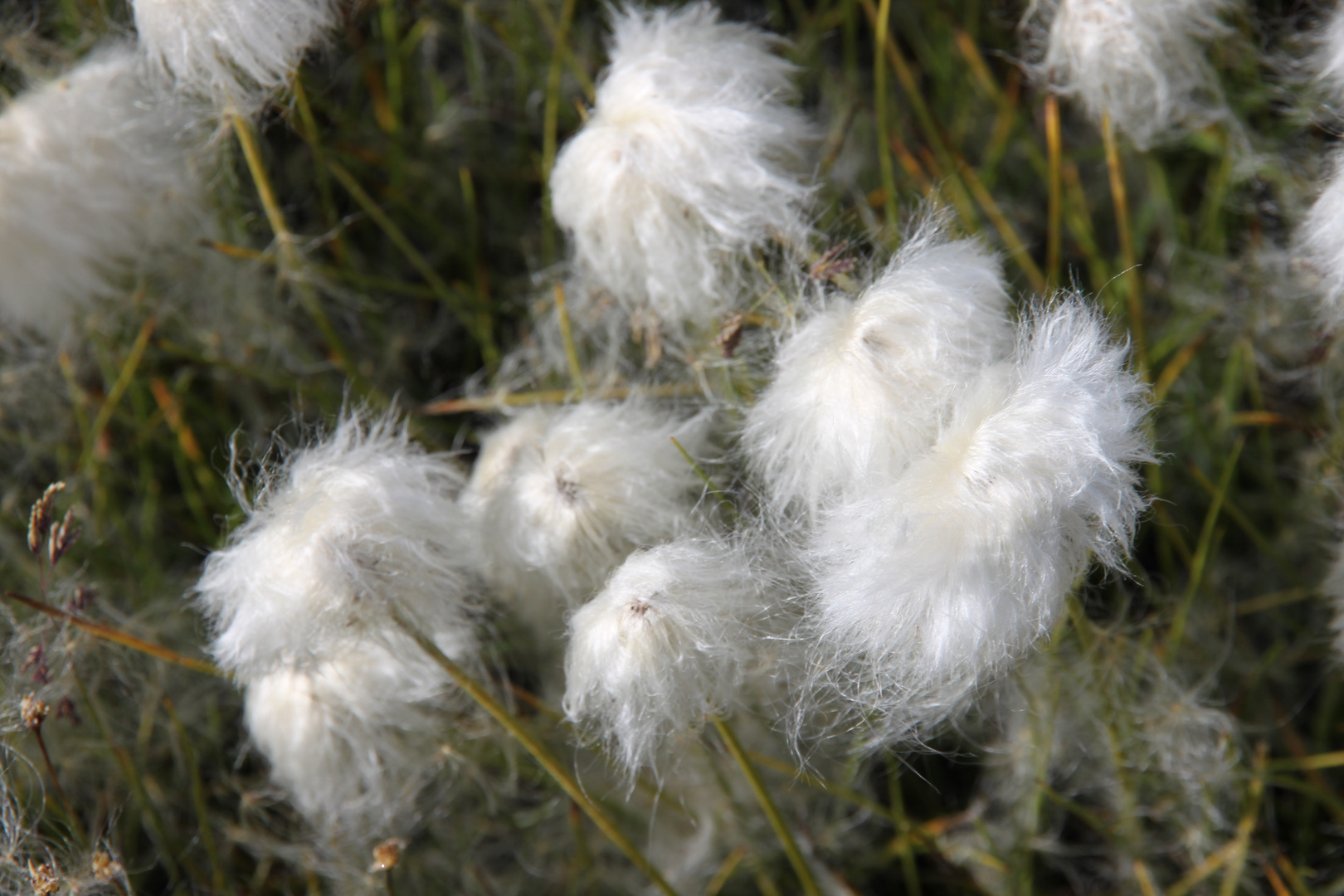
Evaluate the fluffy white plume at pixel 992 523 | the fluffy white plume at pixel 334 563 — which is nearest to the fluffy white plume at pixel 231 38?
the fluffy white plume at pixel 334 563

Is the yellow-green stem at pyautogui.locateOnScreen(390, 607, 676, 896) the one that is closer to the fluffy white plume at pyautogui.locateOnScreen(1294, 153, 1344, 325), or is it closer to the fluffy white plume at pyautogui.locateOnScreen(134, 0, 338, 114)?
the fluffy white plume at pyautogui.locateOnScreen(134, 0, 338, 114)

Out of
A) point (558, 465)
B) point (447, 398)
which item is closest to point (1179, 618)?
point (558, 465)

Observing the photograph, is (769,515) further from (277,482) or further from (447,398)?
(447,398)

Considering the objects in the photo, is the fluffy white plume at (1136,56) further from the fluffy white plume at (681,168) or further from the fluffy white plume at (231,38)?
the fluffy white plume at (231,38)

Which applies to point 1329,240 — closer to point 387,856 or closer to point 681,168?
point 681,168

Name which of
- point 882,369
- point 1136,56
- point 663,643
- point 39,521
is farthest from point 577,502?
point 1136,56
